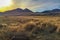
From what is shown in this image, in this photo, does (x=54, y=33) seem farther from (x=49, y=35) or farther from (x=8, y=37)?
(x=8, y=37)

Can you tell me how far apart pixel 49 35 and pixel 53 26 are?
9.72 ft

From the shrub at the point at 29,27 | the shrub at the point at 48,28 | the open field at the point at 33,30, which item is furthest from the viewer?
the shrub at the point at 29,27

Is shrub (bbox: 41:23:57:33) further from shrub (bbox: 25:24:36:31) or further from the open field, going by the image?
shrub (bbox: 25:24:36:31)

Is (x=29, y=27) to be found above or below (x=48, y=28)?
above

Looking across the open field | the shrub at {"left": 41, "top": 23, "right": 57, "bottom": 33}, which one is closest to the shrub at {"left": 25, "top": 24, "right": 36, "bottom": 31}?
the open field

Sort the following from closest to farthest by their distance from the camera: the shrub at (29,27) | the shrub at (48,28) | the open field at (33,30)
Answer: the open field at (33,30) → the shrub at (48,28) → the shrub at (29,27)

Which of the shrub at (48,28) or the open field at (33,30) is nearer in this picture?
the open field at (33,30)

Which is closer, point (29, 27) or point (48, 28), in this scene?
point (48, 28)

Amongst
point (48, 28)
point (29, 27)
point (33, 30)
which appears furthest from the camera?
point (29, 27)

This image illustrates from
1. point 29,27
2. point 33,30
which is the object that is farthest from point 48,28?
point 29,27

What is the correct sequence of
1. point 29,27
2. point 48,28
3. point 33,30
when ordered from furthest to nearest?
point 29,27 < point 48,28 < point 33,30

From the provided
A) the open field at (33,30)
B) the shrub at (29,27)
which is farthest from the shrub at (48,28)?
the shrub at (29,27)

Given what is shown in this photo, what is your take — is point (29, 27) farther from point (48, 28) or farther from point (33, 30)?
point (48, 28)

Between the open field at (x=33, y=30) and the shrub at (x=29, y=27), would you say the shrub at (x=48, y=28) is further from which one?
the shrub at (x=29, y=27)
